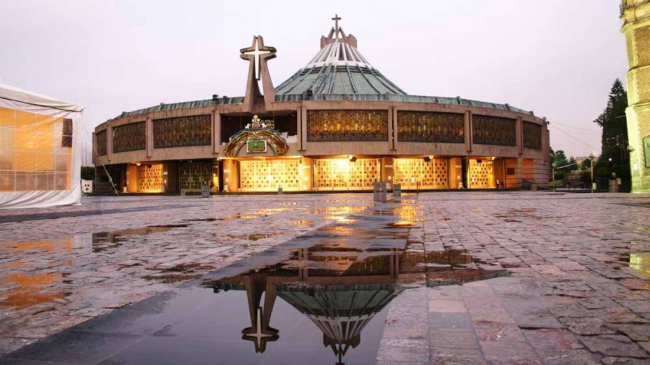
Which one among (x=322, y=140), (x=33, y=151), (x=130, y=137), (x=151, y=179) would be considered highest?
(x=130, y=137)

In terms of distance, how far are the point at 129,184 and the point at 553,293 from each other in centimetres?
6720

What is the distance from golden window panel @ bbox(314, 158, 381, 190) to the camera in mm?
55562

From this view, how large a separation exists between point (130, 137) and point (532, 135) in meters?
53.1

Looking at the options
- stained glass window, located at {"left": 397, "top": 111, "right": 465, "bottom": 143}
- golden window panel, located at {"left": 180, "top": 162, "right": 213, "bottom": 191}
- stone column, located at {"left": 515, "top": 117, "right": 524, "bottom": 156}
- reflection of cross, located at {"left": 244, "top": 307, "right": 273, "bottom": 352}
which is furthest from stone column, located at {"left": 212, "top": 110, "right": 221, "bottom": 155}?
reflection of cross, located at {"left": 244, "top": 307, "right": 273, "bottom": 352}

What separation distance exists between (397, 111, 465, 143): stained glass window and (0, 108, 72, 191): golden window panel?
1448 inches

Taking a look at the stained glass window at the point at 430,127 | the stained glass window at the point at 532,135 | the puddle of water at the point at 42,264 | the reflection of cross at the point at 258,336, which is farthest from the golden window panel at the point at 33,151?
the stained glass window at the point at 532,135

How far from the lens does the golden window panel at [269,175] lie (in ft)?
186

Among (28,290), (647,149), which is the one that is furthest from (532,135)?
(28,290)

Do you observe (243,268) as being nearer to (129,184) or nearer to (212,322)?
(212,322)

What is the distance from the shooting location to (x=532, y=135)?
6300 centimetres

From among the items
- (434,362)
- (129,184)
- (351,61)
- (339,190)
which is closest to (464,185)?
(339,190)

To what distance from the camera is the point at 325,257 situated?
21.4 ft

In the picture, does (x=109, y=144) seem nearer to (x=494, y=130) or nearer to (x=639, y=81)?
(x=494, y=130)

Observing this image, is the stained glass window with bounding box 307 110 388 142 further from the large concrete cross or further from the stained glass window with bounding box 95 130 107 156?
the stained glass window with bounding box 95 130 107 156
